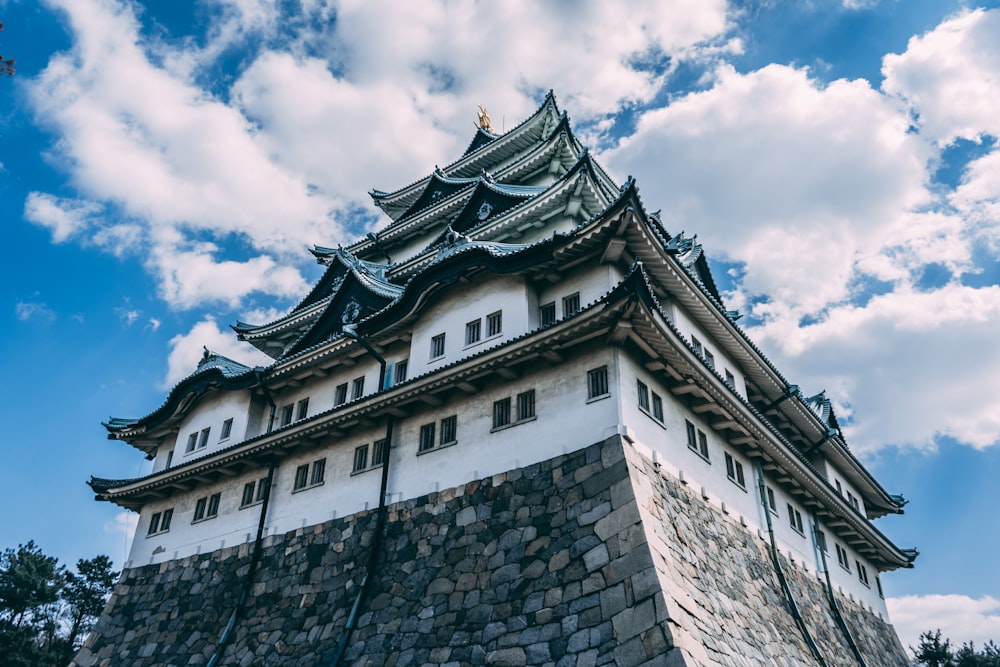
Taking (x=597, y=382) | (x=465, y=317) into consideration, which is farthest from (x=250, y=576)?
(x=597, y=382)

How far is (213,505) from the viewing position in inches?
926

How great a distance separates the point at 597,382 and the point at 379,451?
275 inches

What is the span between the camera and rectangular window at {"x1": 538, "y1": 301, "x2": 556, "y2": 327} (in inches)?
762

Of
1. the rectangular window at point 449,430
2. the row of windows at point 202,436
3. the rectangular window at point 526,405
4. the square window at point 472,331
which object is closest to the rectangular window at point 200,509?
the row of windows at point 202,436

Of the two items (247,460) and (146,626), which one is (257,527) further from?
(146,626)

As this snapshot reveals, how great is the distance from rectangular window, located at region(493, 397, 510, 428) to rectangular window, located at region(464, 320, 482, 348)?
2.58m

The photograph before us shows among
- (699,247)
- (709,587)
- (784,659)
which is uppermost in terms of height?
(699,247)

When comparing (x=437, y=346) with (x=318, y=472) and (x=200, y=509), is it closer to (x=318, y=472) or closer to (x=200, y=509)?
(x=318, y=472)

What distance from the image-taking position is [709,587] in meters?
15.1

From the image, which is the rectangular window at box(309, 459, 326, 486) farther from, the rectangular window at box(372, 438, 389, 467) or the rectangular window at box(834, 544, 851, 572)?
the rectangular window at box(834, 544, 851, 572)

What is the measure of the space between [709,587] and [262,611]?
39.2 ft

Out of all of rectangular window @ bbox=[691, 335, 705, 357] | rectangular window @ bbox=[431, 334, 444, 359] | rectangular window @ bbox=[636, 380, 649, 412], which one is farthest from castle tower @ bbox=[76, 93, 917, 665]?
rectangular window @ bbox=[691, 335, 705, 357]

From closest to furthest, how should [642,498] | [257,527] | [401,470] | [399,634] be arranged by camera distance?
1. [642,498]
2. [399,634]
3. [401,470]
4. [257,527]

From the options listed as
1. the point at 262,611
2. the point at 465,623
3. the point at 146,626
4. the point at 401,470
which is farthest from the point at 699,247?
the point at 146,626
